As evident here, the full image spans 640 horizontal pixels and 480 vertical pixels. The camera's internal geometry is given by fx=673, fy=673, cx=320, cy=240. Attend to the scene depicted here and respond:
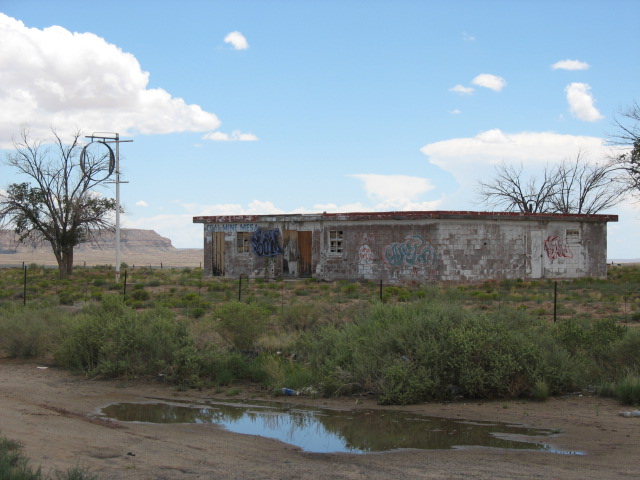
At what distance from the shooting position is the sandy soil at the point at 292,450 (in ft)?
22.5

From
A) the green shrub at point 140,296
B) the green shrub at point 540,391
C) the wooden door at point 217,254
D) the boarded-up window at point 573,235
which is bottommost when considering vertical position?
the green shrub at point 540,391

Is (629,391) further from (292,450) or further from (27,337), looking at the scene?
(27,337)

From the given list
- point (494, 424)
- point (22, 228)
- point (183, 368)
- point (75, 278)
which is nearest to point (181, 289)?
point (75, 278)

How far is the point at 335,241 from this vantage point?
99.1 feet

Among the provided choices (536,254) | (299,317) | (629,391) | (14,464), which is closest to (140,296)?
(299,317)

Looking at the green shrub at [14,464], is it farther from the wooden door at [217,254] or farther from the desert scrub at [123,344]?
the wooden door at [217,254]

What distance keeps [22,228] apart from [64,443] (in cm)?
3294

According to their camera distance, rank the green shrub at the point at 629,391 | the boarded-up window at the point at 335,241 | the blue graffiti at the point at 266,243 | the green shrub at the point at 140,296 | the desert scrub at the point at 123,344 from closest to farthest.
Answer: the green shrub at the point at 629,391, the desert scrub at the point at 123,344, the green shrub at the point at 140,296, the boarded-up window at the point at 335,241, the blue graffiti at the point at 266,243

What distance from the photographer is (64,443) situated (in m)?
7.70

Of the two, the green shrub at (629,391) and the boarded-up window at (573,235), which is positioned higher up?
the boarded-up window at (573,235)

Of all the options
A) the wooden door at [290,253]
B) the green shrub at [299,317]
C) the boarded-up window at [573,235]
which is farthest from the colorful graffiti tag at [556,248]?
the green shrub at [299,317]

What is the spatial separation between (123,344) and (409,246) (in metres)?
17.2

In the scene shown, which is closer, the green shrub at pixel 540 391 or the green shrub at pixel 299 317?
the green shrub at pixel 540 391

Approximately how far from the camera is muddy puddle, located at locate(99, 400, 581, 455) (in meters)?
8.28
